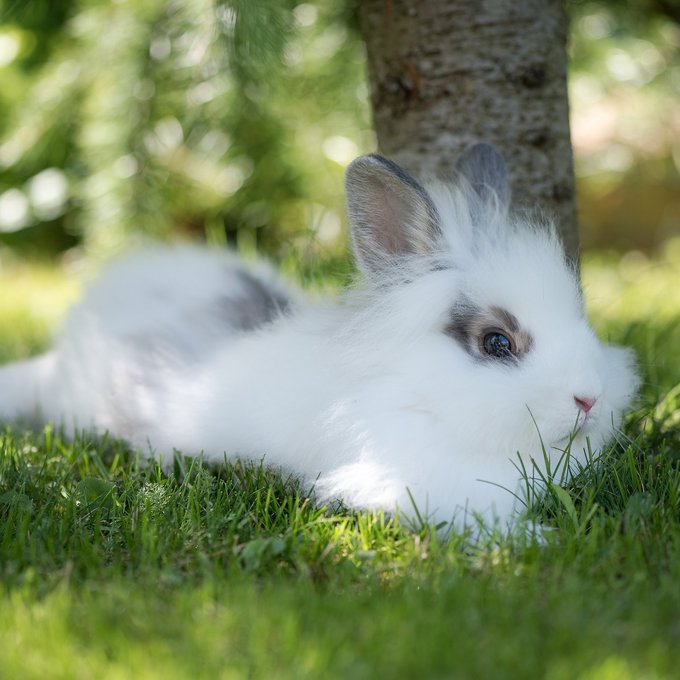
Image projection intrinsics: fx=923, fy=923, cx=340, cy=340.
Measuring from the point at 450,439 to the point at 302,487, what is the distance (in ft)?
1.42

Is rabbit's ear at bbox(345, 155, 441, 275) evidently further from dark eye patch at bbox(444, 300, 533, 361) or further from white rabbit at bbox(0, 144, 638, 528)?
dark eye patch at bbox(444, 300, 533, 361)

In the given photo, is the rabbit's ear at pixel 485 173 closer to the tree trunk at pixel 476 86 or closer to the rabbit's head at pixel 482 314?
the rabbit's head at pixel 482 314

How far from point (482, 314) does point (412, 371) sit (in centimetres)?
21

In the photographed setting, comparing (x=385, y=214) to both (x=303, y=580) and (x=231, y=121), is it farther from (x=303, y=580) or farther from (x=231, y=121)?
A: (x=231, y=121)

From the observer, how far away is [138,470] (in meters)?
2.45

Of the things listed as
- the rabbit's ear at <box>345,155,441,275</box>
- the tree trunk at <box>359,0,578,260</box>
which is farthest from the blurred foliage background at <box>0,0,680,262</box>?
the rabbit's ear at <box>345,155,441,275</box>

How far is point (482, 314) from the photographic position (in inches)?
85.7

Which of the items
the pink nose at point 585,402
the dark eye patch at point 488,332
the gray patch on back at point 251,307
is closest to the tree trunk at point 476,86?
the gray patch on back at point 251,307

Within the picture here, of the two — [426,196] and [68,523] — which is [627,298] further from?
[68,523]

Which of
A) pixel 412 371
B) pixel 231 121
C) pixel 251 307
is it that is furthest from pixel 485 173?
pixel 231 121

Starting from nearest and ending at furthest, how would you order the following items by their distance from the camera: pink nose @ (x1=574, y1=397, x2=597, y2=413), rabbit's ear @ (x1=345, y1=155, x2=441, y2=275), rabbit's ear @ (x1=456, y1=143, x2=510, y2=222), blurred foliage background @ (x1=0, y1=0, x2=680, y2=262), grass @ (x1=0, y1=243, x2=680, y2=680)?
grass @ (x1=0, y1=243, x2=680, y2=680), pink nose @ (x1=574, y1=397, x2=597, y2=413), rabbit's ear @ (x1=345, y1=155, x2=441, y2=275), rabbit's ear @ (x1=456, y1=143, x2=510, y2=222), blurred foliage background @ (x1=0, y1=0, x2=680, y2=262)

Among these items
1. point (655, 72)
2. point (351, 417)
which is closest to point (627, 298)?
point (655, 72)

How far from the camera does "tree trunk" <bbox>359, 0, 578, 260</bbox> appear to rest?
3002mm

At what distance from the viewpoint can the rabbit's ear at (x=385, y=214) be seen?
2250 millimetres
